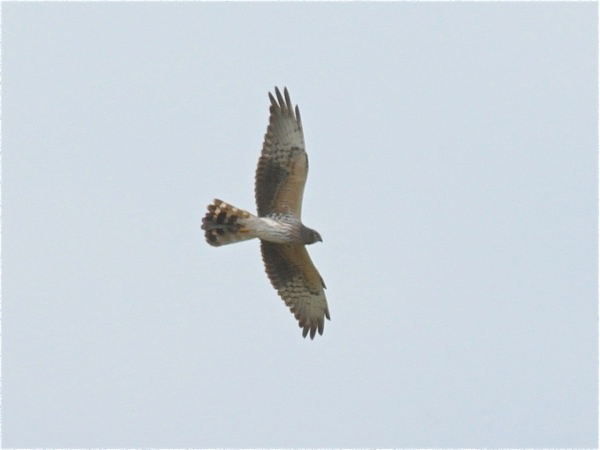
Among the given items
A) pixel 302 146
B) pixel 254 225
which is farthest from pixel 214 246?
pixel 302 146

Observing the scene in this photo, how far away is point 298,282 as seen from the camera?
1708 cm

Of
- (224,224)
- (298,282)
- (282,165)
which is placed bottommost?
(224,224)

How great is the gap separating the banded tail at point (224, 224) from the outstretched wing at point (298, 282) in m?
0.94

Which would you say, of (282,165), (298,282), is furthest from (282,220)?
(298,282)

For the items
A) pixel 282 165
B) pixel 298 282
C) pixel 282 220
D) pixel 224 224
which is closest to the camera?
pixel 224 224

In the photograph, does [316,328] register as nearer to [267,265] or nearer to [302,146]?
[267,265]

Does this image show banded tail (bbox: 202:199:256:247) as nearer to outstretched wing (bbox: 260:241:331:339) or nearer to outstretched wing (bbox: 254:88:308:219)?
outstretched wing (bbox: 254:88:308:219)

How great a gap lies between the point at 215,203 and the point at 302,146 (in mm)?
1419

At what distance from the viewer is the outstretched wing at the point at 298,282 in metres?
16.7

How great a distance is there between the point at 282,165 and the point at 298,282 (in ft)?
5.47

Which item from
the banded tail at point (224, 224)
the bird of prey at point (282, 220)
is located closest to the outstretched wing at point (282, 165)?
the bird of prey at point (282, 220)

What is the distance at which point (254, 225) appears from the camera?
51.9ft

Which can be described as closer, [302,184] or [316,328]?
[302,184]

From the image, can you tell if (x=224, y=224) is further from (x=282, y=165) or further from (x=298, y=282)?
(x=298, y=282)
